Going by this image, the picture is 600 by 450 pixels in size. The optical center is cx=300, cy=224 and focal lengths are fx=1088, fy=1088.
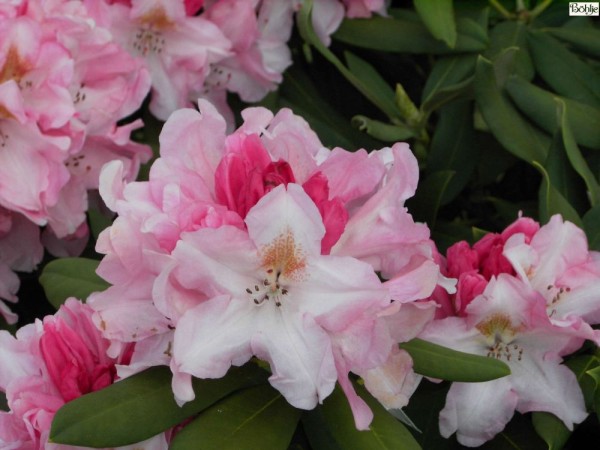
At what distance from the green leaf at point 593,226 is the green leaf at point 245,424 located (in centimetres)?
30

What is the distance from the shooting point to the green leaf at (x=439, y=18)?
3.49 ft

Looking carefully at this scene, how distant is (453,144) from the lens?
3.45 feet

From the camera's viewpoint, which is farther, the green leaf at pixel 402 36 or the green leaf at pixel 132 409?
the green leaf at pixel 402 36

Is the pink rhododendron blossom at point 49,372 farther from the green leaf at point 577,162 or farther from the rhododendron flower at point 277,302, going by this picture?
the green leaf at point 577,162

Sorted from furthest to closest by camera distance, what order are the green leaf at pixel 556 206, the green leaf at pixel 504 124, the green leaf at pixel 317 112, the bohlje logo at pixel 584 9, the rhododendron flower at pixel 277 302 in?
the bohlje logo at pixel 584 9 → the green leaf at pixel 317 112 → the green leaf at pixel 504 124 → the green leaf at pixel 556 206 → the rhododendron flower at pixel 277 302

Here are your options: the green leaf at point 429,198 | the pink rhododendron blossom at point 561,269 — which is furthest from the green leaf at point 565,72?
the pink rhododendron blossom at point 561,269

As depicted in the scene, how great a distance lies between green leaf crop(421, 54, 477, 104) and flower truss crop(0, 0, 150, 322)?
0.29 meters

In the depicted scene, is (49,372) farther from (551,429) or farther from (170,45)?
(170,45)

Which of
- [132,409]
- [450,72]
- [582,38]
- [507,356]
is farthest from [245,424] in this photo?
[582,38]

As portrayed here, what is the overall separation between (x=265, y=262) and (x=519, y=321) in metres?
0.20

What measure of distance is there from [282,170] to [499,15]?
620 mm

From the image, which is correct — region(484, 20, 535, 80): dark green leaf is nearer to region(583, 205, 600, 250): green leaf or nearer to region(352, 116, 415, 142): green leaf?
region(352, 116, 415, 142): green leaf

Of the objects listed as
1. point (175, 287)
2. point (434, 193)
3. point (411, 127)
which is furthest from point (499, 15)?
point (175, 287)

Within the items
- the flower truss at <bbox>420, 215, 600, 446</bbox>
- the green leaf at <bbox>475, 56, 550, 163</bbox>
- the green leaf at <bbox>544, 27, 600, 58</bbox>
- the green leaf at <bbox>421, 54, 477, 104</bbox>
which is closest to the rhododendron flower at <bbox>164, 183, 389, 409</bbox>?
the flower truss at <bbox>420, 215, 600, 446</bbox>
